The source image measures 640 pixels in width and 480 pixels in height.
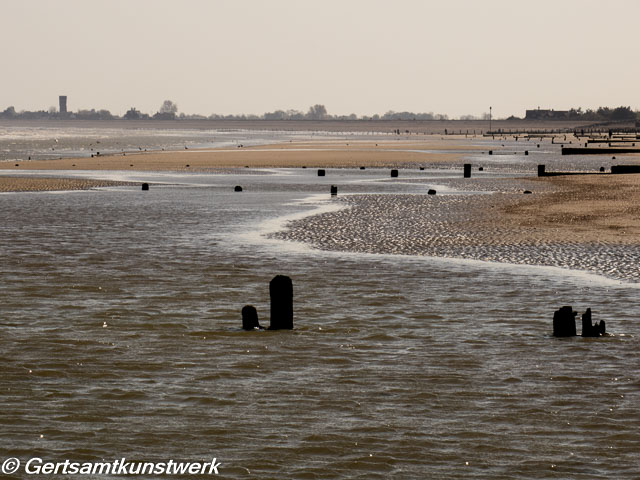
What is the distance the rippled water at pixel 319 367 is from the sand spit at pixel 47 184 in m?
27.7

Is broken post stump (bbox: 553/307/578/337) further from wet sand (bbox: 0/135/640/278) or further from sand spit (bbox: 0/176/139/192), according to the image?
sand spit (bbox: 0/176/139/192)

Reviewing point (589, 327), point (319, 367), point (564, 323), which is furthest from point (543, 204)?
point (319, 367)

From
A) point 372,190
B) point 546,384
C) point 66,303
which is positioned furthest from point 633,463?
point 372,190

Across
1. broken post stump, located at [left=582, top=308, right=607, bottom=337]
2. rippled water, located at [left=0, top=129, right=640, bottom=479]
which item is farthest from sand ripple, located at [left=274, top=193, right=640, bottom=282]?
Answer: broken post stump, located at [left=582, top=308, right=607, bottom=337]

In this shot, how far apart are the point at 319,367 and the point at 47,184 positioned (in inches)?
1843

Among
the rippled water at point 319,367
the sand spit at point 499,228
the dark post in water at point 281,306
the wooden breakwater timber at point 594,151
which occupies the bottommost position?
the rippled water at point 319,367

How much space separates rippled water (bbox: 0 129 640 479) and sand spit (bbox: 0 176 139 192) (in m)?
27.7

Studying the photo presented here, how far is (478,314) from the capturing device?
19.3 meters

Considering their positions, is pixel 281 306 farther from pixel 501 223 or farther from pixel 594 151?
pixel 594 151

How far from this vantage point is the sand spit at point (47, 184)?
5562 cm

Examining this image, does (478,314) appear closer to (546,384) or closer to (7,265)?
(546,384)

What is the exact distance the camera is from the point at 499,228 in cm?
3456

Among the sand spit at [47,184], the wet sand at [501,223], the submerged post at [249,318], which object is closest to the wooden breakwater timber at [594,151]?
the wet sand at [501,223]

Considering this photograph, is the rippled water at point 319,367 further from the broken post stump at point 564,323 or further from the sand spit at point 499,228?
the sand spit at point 499,228
